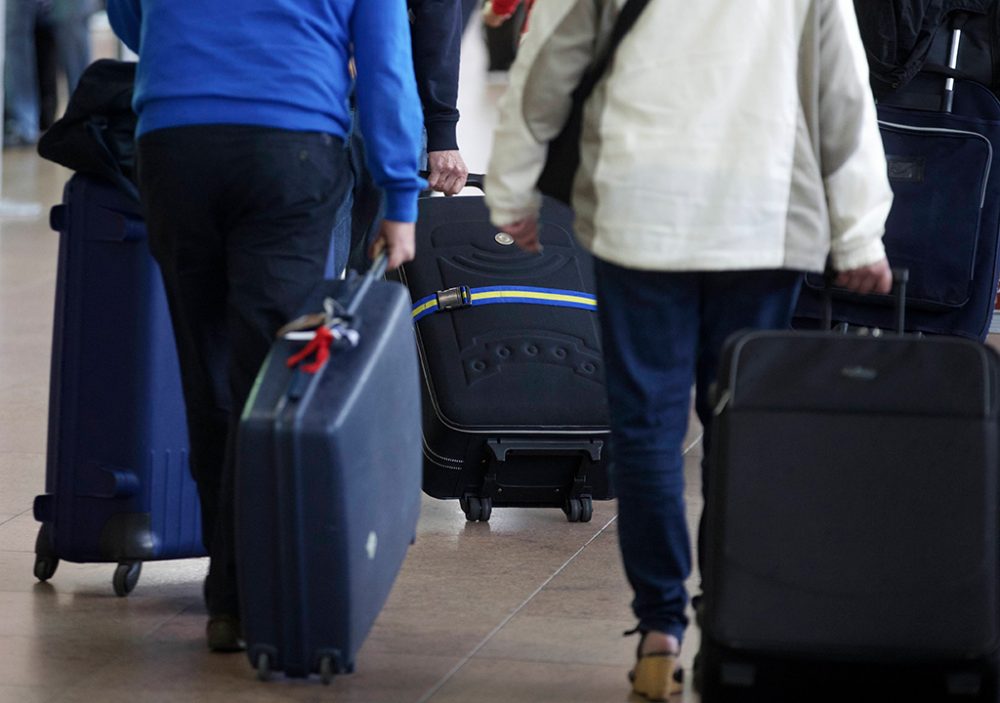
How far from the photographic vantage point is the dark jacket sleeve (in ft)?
12.4

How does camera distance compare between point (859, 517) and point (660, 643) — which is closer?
point (859, 517)

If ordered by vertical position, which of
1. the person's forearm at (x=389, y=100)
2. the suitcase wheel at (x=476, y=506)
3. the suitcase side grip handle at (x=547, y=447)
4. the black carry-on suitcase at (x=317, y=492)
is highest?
the person's forearm at (x=389, y=100)

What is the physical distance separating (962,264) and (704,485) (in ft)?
4.70

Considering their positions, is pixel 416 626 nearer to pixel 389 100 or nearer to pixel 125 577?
pixel 125 577

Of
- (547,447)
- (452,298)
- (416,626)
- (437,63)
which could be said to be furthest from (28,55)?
(416,626)

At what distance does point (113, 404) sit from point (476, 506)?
2.98 feet

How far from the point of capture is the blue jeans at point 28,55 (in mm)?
11039

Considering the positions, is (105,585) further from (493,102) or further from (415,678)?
(493,102)

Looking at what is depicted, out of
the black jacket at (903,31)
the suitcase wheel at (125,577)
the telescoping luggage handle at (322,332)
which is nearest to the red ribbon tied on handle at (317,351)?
the telescoping luggage handle at (322,332)

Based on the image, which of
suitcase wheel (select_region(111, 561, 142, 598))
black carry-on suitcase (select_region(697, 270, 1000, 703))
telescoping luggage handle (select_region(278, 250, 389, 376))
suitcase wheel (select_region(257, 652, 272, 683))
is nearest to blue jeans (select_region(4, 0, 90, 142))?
suitcase wheel (select_region(111, 561, 142, 598))

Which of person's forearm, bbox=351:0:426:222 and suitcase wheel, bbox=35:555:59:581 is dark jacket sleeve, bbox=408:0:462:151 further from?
suitcase wheel, bbox=35:555:59:581

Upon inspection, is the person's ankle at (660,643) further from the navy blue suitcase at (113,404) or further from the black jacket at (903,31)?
the black jacket at (903,31)

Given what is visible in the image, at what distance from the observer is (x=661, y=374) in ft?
8.36

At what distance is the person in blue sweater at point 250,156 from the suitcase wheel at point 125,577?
42 centimetres
